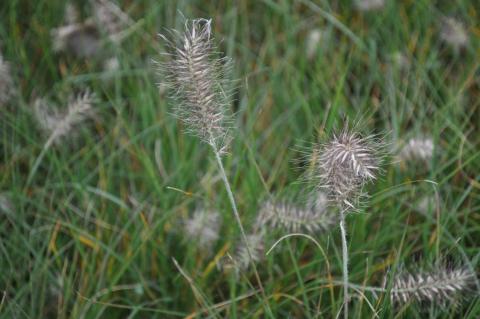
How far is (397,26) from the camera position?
2359 mm

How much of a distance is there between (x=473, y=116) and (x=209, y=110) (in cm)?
122

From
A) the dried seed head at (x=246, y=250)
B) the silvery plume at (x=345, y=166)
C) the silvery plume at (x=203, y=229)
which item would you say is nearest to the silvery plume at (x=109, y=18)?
the silvery plume at (x=203, y=229)

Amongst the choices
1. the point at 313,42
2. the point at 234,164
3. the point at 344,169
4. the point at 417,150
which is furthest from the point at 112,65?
the point at 344,169

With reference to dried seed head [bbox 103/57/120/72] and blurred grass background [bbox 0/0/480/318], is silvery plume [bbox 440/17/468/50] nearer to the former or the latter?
blurred grass background [bbox 0/0/480/318]

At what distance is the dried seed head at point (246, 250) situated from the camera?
5.58 feet

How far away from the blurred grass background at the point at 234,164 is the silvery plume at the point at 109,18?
0.06 metres

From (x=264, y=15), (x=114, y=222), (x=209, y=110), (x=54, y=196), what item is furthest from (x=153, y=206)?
(x=264, y=15)

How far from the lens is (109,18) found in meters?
2.41

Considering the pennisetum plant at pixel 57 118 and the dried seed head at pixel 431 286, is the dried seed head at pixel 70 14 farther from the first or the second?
the dried seed head at pixel 431 286

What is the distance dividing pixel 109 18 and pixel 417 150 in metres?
1.23

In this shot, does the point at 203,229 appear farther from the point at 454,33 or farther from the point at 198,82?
the point at 454,33

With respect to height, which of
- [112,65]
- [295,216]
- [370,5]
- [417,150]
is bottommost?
[295,216]

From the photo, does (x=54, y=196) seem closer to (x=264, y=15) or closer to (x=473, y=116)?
(x=264, y=15)

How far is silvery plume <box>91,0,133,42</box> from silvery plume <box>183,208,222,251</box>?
82cm
